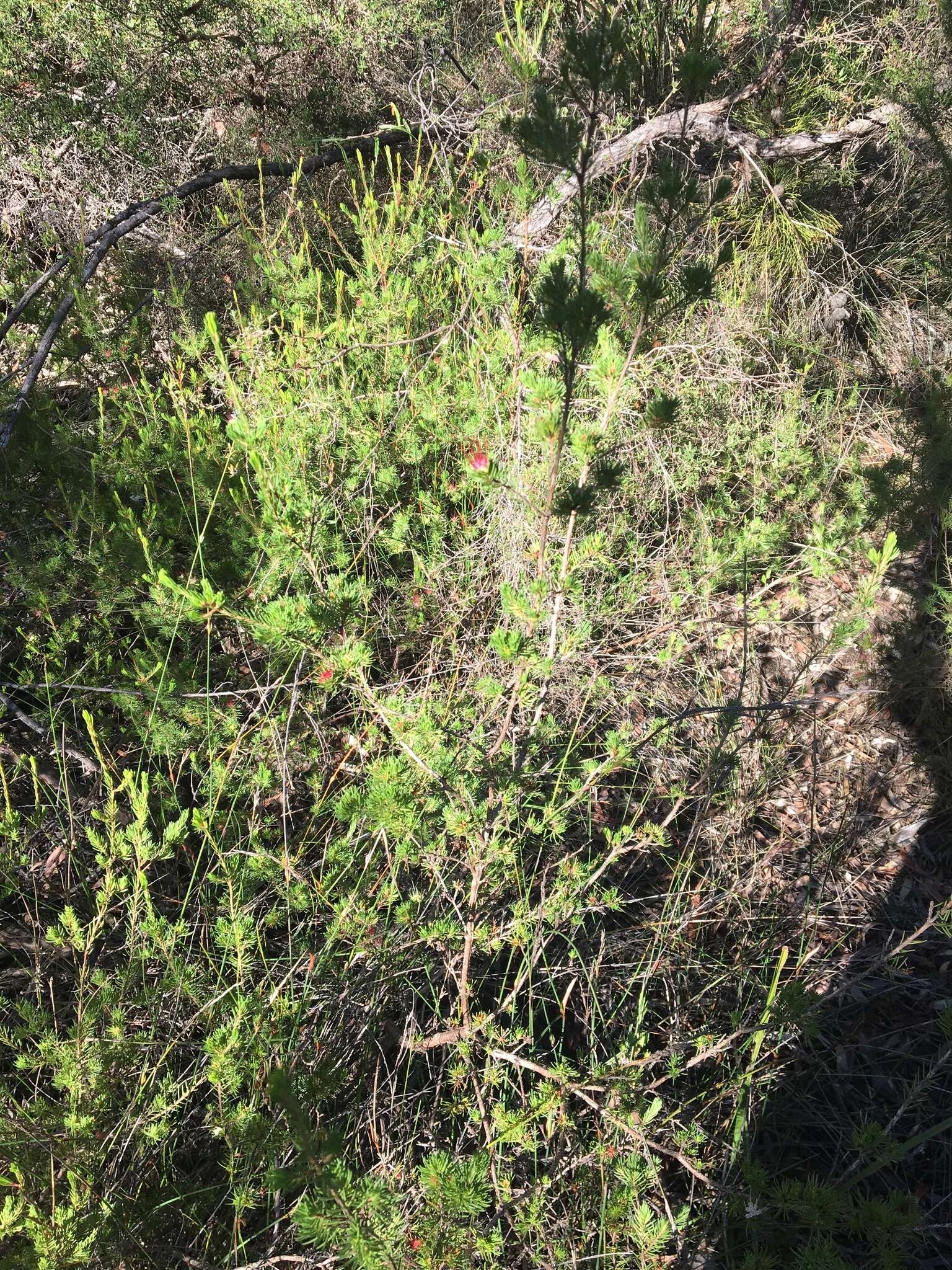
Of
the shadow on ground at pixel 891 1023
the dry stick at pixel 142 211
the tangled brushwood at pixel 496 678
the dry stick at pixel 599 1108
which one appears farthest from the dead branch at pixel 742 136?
the dry stick at pixel 599 1108

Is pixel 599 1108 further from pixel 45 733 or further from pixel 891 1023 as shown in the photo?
pixel 45 733

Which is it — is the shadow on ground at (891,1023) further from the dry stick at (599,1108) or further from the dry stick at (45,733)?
the dry stick at (45,733)

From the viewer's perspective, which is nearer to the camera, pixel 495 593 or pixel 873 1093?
pixel 873 1093

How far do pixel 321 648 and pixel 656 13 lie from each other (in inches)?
114

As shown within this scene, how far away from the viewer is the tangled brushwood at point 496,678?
1372 mm

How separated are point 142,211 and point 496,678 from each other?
2817 millimetres

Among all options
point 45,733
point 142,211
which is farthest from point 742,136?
point 45,733

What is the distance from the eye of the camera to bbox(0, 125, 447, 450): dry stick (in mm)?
2592

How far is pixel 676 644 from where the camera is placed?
2070 mm

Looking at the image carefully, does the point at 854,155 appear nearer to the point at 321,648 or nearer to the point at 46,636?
the point at 321,648

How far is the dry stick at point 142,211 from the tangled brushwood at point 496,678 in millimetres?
36

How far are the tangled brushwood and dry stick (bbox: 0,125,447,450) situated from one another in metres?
0.04

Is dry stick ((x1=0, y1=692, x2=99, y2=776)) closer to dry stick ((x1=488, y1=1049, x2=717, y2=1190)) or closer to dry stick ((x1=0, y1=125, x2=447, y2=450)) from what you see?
dry stick ((x1=0, y1=125, x2=447, y2=450))

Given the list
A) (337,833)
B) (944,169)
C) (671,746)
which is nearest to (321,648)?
(337,833)
